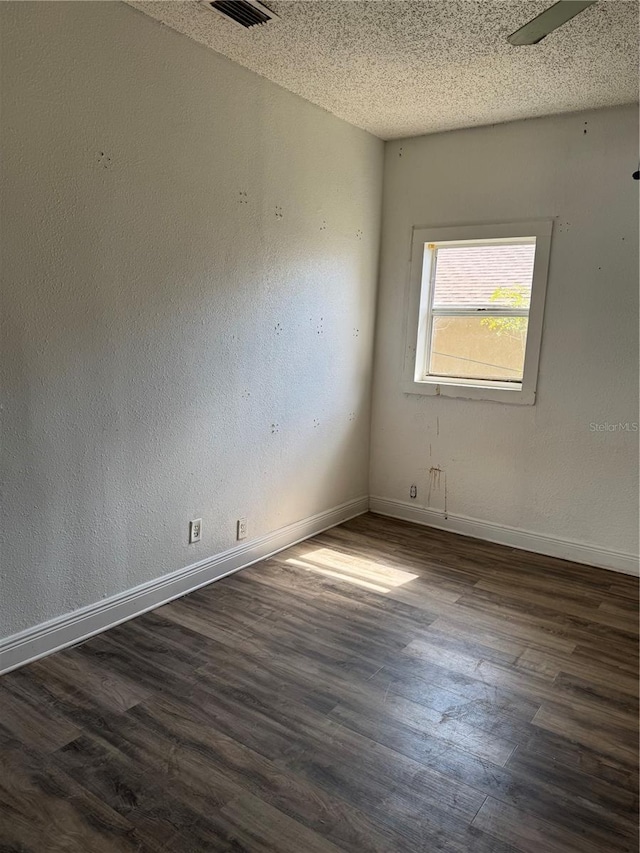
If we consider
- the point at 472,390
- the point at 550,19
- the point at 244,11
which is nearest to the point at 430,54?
the point at 244,11

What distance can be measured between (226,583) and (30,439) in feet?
4.46

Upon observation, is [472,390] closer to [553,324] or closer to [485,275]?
[553,324]

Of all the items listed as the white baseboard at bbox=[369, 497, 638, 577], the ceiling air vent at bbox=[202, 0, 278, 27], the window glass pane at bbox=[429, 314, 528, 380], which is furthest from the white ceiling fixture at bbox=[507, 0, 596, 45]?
the white baseboard at bbox=[369, 497, 638, 577]

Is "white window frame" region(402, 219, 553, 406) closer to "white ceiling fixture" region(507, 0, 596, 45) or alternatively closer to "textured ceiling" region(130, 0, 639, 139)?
"textured ceiling" region(130, 0, 639, 139)

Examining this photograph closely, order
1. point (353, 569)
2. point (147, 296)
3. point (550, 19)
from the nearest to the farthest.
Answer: point (550, 19) < point (147, 296) < point (353, 569)

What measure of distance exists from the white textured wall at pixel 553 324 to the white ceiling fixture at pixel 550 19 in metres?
1.76

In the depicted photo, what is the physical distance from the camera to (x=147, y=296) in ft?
8.91

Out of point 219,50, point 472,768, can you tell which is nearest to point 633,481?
point 472,768

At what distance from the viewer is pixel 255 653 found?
2.55m

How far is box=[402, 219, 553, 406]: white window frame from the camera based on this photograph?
12.3ft

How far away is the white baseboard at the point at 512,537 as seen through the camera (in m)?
3.67
